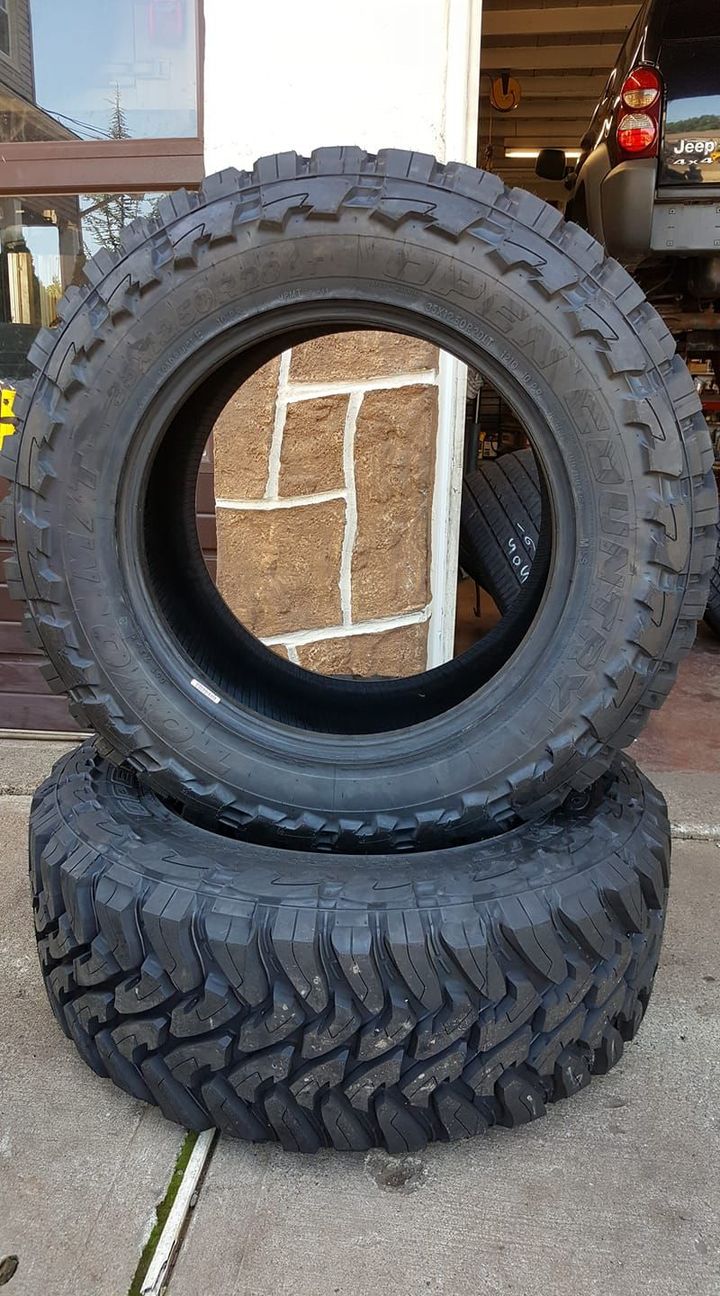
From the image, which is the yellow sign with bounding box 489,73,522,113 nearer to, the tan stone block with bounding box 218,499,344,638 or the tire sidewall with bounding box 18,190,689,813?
the tan stone block with bounding box 218,499,344,638

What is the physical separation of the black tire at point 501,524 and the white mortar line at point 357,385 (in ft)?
2.30

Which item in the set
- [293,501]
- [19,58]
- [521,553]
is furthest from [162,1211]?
[19,58]

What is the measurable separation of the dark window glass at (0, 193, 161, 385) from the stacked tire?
2.10m

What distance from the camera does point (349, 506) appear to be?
3.26m

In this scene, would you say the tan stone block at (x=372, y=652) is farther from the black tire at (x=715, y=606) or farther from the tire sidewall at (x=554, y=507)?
the black tire at (x=715, y=606)

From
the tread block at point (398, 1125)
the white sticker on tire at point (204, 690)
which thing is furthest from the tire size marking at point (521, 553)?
the tread block at point (398, 1125)

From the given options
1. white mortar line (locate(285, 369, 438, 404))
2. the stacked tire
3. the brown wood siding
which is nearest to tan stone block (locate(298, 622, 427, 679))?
white mortar line (locate(285, 369, 438, 404))

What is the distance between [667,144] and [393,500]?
8.85 feet

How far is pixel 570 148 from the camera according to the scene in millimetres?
13023

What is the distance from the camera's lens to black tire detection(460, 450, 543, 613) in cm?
365

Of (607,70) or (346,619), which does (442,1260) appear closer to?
(346,619)

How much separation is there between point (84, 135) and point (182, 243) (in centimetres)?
228

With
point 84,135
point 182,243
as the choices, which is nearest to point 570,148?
point 84,135

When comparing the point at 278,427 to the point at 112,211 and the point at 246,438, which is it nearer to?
the point at 246,438
